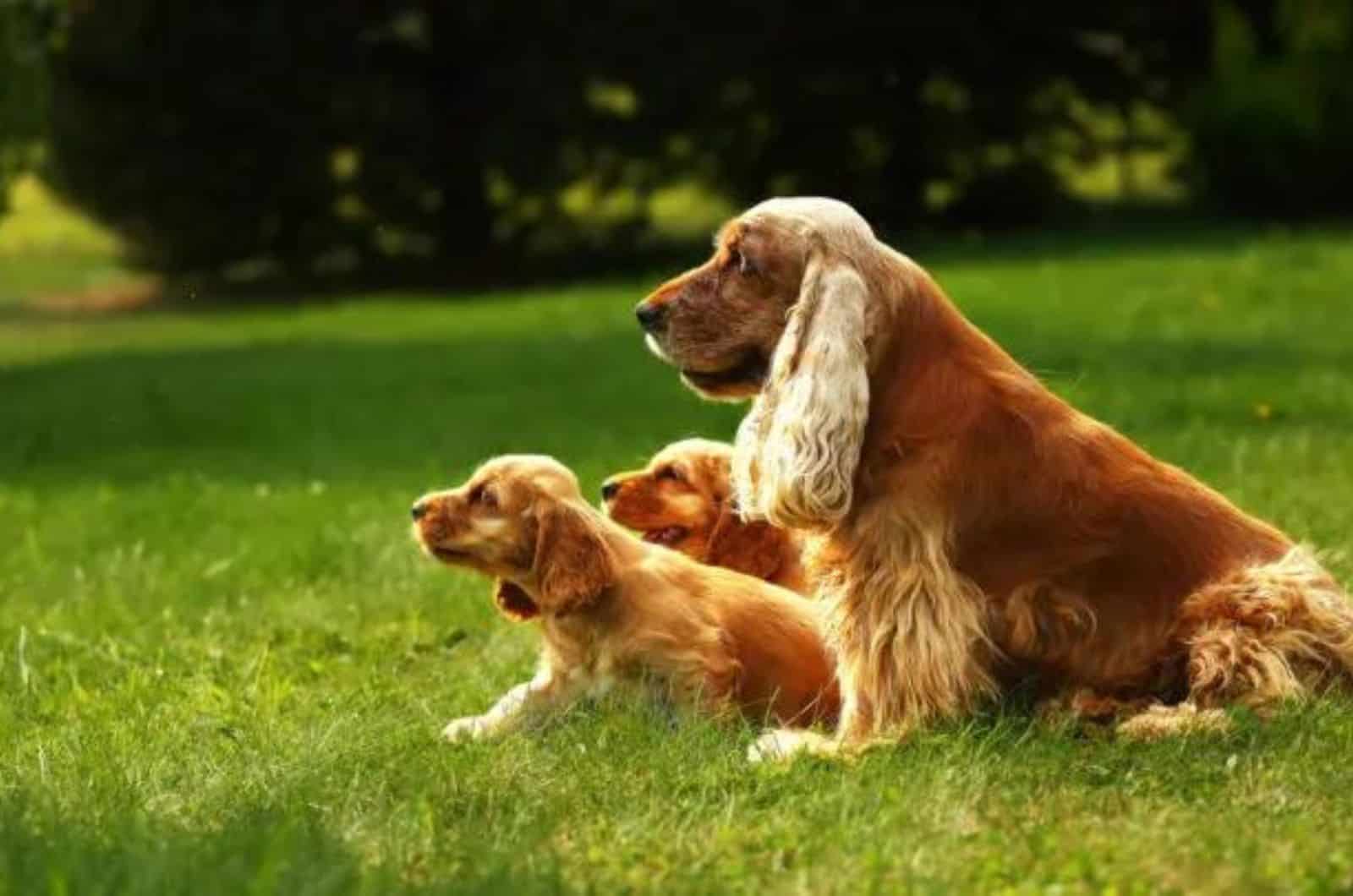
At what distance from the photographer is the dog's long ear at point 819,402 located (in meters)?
6.50

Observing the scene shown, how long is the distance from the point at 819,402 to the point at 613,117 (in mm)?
23767

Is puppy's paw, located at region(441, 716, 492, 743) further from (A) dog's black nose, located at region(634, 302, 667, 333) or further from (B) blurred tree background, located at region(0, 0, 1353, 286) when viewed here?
(B) blurred tree background, located at region(0, 0, 1353, 286)

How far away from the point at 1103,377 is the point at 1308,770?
922 centimetres

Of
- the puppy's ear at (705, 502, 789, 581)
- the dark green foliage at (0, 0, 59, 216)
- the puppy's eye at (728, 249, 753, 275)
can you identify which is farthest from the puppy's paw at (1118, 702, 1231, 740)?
the dark green foliage at (0, 0, 59, 216)

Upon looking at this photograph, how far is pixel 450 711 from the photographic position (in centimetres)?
751

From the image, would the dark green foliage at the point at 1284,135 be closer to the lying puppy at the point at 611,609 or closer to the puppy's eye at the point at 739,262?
the lying puppy at the point at 611,609

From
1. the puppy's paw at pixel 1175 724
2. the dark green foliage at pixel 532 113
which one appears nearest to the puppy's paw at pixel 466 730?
the puppy's paw at pixel 1175 724

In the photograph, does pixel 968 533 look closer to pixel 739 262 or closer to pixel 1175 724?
pixel 1175 724

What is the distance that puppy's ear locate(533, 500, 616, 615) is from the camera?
7.16 meters

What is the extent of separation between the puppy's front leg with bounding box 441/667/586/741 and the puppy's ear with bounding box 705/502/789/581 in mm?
1071

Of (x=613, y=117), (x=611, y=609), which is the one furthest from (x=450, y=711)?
(x=613, y=117)

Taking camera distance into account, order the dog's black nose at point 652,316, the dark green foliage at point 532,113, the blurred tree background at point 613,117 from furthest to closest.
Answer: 1. the dark green foliage at point 532,113
2. the blurred tree background at point 613,117
3. the dog's black nose at point 652,316

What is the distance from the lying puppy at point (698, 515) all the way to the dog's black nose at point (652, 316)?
1.24m

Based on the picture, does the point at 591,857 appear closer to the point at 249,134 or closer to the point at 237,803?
the point at 237,803
